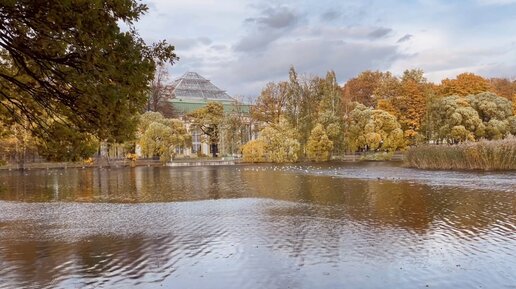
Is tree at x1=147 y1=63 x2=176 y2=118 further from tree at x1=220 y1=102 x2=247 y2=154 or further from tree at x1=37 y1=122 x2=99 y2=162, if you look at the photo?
tree at x1=37 y1=122 x2=99 y2=162

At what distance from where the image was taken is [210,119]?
2290 inches

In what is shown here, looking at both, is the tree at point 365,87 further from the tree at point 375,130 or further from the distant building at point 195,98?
the tree at point 375,130

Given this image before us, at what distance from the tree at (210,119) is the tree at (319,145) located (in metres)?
13.7

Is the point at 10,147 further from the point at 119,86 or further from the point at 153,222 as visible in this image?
the point at 119,86

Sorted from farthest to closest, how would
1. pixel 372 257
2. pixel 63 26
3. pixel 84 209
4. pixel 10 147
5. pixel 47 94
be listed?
pixel 10 147
pixel 84 209
pixel 372 257
pixel 47 94
pixel 63 26

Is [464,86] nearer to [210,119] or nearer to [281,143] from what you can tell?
[281,143]

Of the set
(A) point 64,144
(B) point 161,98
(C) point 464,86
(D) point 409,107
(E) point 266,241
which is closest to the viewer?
(A) point 64,144

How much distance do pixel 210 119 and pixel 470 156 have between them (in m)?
34.5

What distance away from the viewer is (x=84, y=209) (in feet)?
52.0

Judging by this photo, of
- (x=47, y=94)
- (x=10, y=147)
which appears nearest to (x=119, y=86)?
(x=47, y=94)

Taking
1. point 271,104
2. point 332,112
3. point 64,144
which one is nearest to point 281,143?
point 332,112

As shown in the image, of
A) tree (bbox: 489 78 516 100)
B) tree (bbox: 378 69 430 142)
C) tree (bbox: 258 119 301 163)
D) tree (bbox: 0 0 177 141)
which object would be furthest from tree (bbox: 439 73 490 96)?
tree (bbox: 0 0 177 141)

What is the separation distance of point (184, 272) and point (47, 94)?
368 centimetres

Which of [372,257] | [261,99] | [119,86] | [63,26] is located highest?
[261,99]
